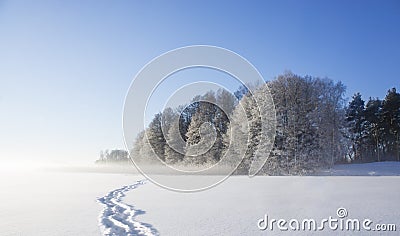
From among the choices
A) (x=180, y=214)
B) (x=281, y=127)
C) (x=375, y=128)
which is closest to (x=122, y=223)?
(x=180, y=214)

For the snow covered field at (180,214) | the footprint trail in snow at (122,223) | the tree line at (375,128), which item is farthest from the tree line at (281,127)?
the footprint trail in snow at (122,223)

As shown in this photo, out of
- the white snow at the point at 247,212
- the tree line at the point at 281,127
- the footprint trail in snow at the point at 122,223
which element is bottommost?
the footprint trail in snow at the point at 122,223

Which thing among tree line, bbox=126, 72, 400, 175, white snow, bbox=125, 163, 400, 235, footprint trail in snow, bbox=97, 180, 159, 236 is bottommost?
footprint trail in snow, bbox=97, 180, 159, 236

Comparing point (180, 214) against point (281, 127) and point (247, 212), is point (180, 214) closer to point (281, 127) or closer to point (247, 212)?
point (247, 212)

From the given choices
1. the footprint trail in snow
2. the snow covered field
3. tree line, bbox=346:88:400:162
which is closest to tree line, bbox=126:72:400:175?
tree line, bbox=346:88:400:162

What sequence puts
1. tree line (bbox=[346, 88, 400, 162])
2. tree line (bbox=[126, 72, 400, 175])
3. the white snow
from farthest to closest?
tree line (bbox=[346, 88, 400, 162]) < tree line (bbox=[126, 72, 400, 175]) < the white snow

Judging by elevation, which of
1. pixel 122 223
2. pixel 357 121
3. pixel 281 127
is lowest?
pixel 122 223

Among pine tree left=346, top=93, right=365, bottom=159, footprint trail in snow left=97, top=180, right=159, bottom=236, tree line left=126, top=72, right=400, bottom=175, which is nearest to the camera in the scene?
footprint trail in snow left=97, top=180, right=159, bottom=236

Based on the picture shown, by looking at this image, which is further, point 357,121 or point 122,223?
point 357,121

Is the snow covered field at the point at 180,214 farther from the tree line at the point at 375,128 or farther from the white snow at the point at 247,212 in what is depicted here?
the tree line at the point at 375,128

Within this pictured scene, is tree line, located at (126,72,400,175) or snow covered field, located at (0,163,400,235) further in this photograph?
tree line, located at (126,72,400,175)

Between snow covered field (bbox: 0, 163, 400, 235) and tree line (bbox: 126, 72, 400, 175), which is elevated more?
tree line (bbox: 126, 72, 400, 175)

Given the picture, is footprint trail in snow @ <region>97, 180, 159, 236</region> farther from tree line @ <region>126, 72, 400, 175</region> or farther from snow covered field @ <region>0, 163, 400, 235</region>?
tree line @ <region>126, 72, 400, 175</region>

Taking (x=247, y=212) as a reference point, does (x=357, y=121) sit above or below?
above
